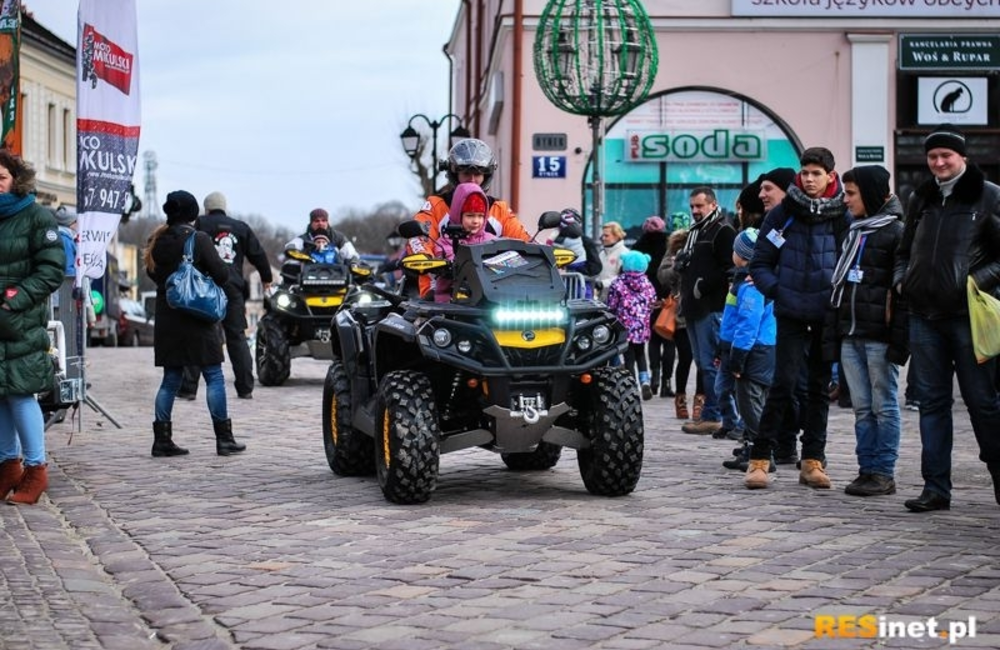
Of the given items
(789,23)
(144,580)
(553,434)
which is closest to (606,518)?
(553,434)

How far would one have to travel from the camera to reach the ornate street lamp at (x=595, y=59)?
19.4 m

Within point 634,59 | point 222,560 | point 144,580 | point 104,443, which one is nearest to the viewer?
point 144,580

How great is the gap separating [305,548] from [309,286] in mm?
12358

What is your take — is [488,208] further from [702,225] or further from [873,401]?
[702,225]

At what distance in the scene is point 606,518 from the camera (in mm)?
8711

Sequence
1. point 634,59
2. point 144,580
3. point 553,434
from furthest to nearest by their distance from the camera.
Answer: point 634,59 → point 553,434 → point 144,580

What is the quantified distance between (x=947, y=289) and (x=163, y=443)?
5.76m

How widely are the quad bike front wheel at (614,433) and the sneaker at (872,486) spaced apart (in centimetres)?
124

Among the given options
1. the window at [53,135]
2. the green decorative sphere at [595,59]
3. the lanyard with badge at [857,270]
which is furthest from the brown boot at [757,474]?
the window at [53,135]

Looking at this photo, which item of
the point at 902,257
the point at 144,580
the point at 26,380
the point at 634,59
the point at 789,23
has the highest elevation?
the point at 789,23

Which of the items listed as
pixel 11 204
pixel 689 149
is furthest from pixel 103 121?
pixel 689 149

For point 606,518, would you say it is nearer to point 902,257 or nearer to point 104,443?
point 902,257

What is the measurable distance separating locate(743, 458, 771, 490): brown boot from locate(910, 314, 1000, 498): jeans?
3.61ft

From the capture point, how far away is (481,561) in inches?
294
